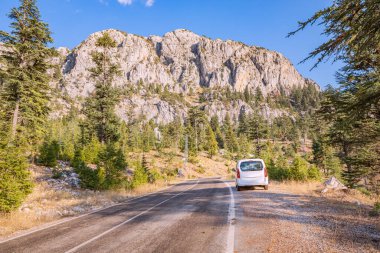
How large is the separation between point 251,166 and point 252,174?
497 mm

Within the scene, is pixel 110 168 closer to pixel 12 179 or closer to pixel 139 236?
pixel 12 179

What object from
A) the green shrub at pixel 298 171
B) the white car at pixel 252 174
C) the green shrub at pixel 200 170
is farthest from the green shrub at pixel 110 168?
the green shrub at pixel 200 170

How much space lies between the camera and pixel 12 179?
10.4 metres

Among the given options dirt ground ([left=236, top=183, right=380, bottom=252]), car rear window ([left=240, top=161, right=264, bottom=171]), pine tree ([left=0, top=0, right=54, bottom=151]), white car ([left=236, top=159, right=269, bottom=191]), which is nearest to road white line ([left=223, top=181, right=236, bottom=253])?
dirt ground ([left=236, top=183, right=380, bottom=252])

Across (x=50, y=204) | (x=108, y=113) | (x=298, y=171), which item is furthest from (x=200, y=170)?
(x=50, y=204)

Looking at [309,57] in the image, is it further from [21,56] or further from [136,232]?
[21,56]

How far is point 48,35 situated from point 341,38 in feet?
92.9

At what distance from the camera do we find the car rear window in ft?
51.5

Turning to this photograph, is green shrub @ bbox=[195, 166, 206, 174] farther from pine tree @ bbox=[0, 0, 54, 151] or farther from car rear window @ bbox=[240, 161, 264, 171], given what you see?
car rear window @ bbox=[240, 161, 264, 171]

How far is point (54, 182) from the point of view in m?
22.8

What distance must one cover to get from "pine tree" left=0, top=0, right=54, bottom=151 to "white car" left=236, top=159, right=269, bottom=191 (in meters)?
18.3

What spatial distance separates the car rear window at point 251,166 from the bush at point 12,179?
1138 cm

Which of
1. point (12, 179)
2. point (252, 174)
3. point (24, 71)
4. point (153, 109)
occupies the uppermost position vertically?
point (153, 109)

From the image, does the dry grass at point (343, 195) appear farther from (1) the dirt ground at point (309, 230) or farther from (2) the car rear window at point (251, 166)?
(1) the dirt ground at point (309, 230)
